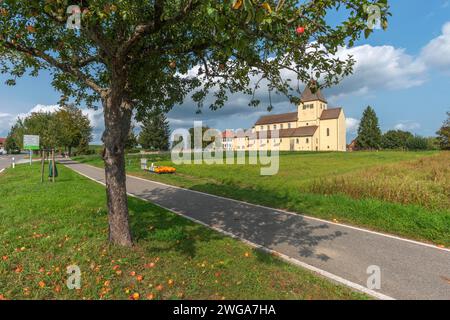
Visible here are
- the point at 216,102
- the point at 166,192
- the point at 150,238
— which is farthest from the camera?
the point at 166,192

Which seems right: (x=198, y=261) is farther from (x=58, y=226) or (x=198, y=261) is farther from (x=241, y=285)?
(x=58, y=226)

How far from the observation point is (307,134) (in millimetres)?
78562

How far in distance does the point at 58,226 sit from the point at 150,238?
99.9 inches

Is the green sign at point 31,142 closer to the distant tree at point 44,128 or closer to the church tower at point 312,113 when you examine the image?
the distant tree at point 44,128

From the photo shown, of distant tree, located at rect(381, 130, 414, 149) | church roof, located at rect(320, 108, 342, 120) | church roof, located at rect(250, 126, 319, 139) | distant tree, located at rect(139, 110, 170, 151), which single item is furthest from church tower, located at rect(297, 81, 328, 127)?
distant tree, located at rect(139, 110, 170, 151)

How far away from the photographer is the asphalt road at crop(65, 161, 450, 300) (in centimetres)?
420

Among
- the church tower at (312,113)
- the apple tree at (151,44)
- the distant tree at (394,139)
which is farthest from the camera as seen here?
the distant tree at (394,139)

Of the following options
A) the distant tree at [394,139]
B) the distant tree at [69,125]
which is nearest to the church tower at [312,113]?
the distant tree at [394,139]

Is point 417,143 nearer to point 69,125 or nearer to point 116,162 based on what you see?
point 69,125

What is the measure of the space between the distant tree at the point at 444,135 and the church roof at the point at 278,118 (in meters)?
40.1

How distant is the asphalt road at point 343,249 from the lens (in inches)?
165
